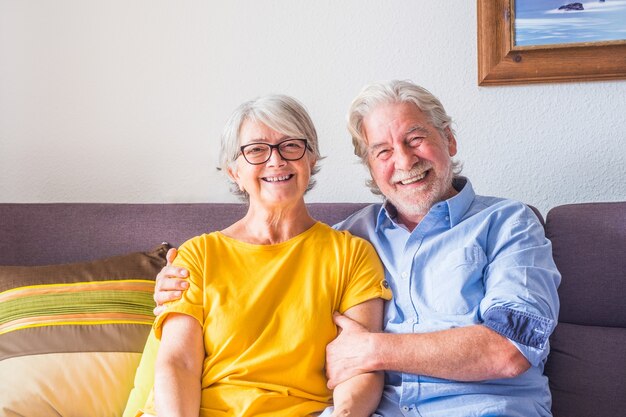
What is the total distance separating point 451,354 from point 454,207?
1.26ft

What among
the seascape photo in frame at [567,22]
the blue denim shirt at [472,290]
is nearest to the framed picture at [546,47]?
the seascape photo in frame at [567,22]

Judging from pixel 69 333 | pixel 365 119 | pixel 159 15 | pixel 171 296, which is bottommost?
pixel 69 333

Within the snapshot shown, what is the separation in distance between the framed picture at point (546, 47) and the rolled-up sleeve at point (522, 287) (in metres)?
0.63

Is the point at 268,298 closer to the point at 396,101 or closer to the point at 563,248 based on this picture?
the point at 396,101

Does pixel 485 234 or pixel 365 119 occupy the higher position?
pixel 365 119

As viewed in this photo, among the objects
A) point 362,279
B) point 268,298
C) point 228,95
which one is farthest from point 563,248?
point 228,95

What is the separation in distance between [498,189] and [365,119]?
64 cm

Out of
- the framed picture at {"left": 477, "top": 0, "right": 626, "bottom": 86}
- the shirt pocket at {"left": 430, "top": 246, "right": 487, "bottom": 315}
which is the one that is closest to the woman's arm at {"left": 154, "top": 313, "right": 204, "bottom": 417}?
the shirt pocket at {"left": 430, "top": 246, "right": 487, "bottom": 315}

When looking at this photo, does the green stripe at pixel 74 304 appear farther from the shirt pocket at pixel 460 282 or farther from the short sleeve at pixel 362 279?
the shirt pocket at pixel 460 282

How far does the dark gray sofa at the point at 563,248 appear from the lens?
→ 5.69 feet

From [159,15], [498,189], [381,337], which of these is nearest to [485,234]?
[381,337]

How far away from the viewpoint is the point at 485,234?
168 centimetres

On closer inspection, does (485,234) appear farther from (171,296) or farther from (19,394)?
(19,394)

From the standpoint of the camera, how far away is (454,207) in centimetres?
173
